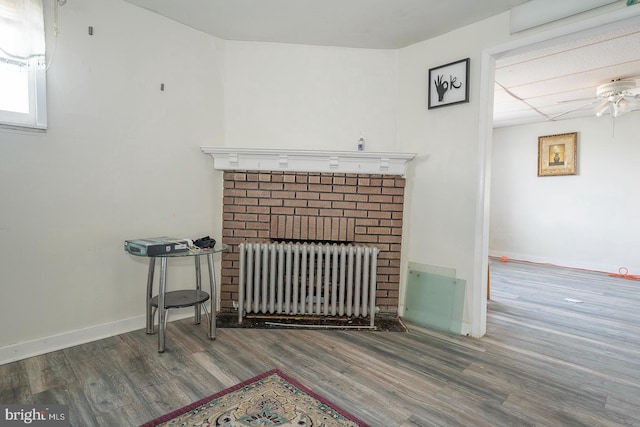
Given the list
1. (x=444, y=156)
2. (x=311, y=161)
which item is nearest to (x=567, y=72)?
(x=444, y=156)

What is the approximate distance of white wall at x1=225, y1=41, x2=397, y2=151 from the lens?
2828 mm

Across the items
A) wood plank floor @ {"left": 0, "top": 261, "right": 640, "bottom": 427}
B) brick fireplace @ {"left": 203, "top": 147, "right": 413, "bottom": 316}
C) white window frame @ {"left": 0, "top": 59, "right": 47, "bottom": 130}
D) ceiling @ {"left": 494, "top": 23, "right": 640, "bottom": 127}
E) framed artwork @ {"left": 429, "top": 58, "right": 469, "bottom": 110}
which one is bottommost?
wood plank floor @ {"left": 0, "top": 261, "right": 640, "bottom": 427}

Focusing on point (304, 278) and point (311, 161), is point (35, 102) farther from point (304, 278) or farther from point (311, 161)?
point (304, 278)

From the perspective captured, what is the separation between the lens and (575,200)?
16.6 ft

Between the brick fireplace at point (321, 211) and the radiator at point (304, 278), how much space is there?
8.5 inches

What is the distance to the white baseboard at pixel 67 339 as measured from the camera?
1891 millimetres

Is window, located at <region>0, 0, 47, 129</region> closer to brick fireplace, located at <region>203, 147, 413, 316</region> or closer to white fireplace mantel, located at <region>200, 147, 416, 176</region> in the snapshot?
white fireplace mantel, located at <region>200, 147, 416, 176</region>

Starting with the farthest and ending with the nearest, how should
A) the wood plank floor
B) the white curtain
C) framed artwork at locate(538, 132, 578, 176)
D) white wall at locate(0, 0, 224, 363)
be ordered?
framed artwork at locate(538, 132, 578, 176), white wall at locate(0, 0, 224, 363), the white curtain, the wood plank floor

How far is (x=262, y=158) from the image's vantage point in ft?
8.77

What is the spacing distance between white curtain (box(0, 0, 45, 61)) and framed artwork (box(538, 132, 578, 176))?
6.70m

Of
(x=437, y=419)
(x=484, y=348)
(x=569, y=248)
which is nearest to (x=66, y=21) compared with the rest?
(x=437, y=419)

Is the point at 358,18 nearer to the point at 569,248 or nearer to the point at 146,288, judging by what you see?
the point at 146,288

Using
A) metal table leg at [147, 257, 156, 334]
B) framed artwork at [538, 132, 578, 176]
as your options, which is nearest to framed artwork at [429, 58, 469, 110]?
metal table leg at [147, 257, 156, 334]

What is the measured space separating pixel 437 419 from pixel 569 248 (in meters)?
5.22
